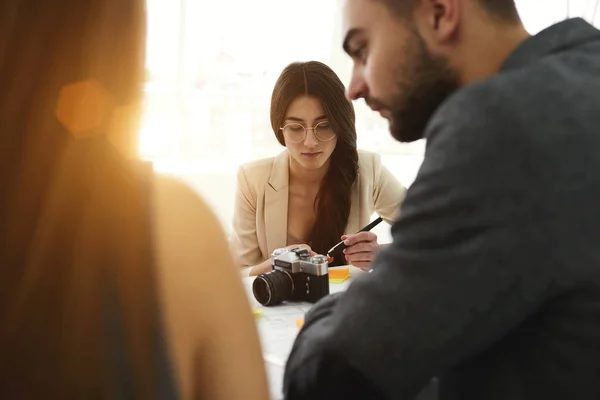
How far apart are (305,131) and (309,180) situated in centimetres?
22

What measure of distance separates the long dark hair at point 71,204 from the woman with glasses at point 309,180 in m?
1.27

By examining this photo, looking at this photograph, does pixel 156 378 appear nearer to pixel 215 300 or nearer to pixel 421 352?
pixel 215 300

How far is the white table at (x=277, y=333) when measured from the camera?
91 centimetres

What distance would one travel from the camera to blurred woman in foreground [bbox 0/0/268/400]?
1.35 feet

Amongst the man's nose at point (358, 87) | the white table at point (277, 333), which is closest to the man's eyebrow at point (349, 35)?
the man's nose at point (358, 87)

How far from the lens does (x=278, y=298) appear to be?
1.25 meters

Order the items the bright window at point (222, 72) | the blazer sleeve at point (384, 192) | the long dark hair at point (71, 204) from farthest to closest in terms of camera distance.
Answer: the bright window at point (222, 72) < the blazer sleeve at point (384, 192) < the long dark hair at point (71, 204)

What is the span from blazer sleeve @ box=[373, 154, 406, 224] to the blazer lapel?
0.35m

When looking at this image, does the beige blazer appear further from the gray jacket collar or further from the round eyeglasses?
the gray jacket collar

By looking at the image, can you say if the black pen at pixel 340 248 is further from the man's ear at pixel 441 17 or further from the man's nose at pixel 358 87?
the man's ear at pixel 441 17

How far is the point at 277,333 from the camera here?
1.10 meters

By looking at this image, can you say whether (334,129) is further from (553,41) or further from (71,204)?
(71,204)

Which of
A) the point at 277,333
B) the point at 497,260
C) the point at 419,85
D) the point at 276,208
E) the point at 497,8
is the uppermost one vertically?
the point at 497,8

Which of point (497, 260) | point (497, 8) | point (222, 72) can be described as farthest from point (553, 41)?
point (222, 72)
